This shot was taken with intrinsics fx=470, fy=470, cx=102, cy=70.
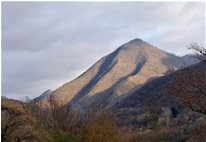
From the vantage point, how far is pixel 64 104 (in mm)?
35000

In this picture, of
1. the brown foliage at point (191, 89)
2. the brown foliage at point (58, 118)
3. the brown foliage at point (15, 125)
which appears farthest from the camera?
the brown foliage at point (58, 118)

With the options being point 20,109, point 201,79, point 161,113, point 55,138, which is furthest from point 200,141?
point 161,113

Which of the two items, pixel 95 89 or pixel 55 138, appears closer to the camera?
pixel 55 138

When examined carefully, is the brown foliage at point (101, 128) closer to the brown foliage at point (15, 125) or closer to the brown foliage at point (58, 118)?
the brown foliage at point (15, 125)

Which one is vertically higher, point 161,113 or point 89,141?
point 161,113

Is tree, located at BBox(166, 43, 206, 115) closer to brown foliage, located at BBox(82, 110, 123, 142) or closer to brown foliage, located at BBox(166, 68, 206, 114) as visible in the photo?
brown foliage, located at BBox(166, 68, 206, 114)

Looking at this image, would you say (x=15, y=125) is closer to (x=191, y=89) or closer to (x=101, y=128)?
(x=101, y=128)

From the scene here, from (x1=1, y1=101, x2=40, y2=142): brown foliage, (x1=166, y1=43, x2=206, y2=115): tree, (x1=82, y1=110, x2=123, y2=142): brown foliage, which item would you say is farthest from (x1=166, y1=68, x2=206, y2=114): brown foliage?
(x1=1, y1=101, x2=40, y2=142): brown foliage

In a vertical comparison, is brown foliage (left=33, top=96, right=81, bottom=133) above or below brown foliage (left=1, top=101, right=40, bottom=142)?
above

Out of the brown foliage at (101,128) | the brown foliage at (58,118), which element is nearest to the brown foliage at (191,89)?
the brown foliage at (101,128)

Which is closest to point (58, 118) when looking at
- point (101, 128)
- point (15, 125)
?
point (101, 128)

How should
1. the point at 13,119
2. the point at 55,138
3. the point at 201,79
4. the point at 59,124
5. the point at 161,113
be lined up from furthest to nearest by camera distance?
the point at 161,113, the point at 59,124, the point at 55,138, the point at 13,119, the point at 201,79

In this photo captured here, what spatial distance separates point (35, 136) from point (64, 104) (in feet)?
36.7

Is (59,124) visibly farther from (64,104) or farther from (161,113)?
(161,113)
